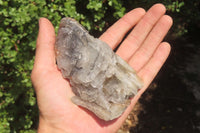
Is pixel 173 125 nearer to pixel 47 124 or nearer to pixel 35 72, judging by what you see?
pixel 47 124

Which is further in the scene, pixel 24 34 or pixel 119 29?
pixel 119 29

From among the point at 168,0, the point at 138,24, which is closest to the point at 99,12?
the point at 138,24

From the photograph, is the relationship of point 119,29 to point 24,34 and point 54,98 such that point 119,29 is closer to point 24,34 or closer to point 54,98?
point 24,34

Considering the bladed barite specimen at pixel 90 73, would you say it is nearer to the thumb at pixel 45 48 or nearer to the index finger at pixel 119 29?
the thumb at pixel 45 48

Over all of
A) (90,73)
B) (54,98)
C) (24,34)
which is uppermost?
(24,34)

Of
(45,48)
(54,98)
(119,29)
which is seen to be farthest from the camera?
(119,29)

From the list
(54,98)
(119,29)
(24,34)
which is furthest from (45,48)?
(119,29)
